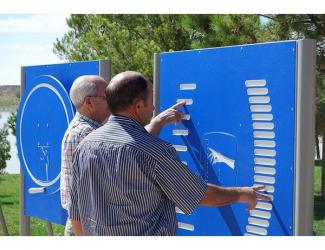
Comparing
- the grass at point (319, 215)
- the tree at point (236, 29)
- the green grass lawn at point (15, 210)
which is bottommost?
the grass at point (319, 215)

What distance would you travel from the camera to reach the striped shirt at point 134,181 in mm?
2514

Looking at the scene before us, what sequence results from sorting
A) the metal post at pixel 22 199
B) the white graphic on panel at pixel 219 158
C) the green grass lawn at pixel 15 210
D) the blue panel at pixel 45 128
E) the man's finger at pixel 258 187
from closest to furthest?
the man's finger at pixel 258 187, the white graphic on panel at pixel 219 158, the blue panel at pixel 45 128, the metal post at pixel 22 199, the green grass lawn at pixel 15 210

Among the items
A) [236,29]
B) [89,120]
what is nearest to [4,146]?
[236,29]

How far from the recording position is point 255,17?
32.7 ft

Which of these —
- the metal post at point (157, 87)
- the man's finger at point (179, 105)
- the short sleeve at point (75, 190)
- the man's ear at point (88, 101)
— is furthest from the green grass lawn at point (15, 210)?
the short sleeve at point (75, 190)

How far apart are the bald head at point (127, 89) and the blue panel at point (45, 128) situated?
211cm

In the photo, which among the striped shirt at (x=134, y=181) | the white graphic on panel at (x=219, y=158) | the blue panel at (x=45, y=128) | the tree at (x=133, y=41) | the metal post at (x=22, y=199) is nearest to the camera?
the striped shirt at (x=134, y=181)

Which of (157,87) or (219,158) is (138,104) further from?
(157,87)

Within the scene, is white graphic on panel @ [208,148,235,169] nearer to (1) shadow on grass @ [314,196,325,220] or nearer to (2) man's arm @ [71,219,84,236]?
(2) man's arm @ [71,219,84,236]

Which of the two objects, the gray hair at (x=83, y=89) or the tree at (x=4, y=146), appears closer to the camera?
the gray hair at (x=83, y=89)

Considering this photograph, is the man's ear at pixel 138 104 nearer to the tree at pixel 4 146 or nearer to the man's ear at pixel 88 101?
the man's ear at pixel 88 101

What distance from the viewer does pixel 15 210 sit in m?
12.4

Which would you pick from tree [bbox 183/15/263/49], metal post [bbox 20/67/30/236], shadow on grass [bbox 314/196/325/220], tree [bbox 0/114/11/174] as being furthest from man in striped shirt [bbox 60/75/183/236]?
tree [bbox 0/114/11/174]

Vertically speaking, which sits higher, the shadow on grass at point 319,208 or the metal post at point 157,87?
the metal post at point 157,87
